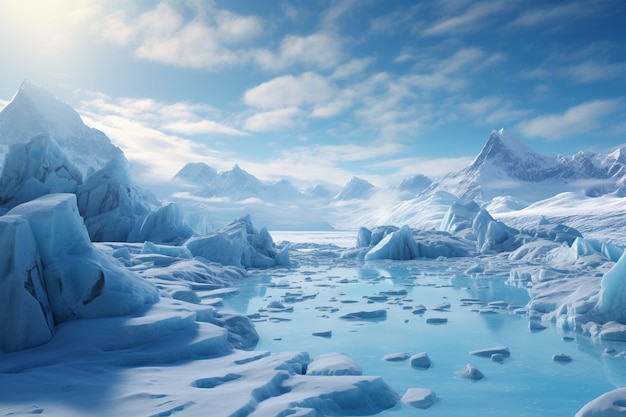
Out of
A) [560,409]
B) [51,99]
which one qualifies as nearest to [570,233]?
[560,409]

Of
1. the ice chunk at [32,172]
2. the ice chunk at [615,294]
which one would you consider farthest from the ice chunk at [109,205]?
the ice chunk at [615,294]

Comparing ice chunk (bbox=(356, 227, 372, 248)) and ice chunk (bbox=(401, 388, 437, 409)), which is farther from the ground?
ice chunk (bbox=(356, 227, 372, 248))

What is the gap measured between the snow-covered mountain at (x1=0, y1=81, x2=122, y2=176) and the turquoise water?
98.8 m

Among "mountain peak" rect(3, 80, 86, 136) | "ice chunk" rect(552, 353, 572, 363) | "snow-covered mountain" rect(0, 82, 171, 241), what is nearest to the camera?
"ice chunk" rect(552, 353, 572, 363)

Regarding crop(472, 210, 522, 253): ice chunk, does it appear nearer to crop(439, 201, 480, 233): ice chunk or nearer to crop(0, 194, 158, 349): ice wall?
crop(439, 201, 480, 233): ice chunk

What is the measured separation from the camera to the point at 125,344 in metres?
5.19

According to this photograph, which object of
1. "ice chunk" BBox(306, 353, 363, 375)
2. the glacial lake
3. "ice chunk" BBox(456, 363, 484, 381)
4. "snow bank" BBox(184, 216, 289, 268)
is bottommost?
the glacial lake

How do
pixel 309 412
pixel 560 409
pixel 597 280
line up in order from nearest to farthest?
pixel 309 412
pixel 560 409
pixel 597 280

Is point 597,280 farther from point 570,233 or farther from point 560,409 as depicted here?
point 570,233

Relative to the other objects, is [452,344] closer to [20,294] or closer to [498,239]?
[20,294]

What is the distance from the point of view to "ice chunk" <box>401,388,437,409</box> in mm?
4672

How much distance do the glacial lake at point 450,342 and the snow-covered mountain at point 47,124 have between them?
3880 inches

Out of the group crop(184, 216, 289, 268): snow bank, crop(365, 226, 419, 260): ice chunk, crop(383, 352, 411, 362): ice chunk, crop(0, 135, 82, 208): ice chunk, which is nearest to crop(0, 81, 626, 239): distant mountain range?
crop(0, 135, 82, 208): ice chunk

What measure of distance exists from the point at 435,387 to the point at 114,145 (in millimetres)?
135464
